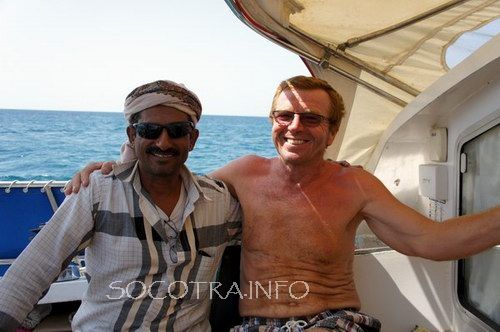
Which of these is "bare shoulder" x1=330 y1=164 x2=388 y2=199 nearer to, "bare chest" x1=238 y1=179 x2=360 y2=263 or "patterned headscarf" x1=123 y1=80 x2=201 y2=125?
"bare chest" x1=238 y1=179 x2=360 y2=263

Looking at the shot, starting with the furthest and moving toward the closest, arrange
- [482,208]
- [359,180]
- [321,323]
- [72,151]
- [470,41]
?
[72,151] → [470,41] → [482,208] → [359,180] → [321,323]

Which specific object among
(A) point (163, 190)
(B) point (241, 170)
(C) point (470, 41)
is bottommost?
(A) point (163, 190)

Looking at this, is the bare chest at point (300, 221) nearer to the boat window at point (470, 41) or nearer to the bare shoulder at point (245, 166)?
the bare shoulder at point (245, 166)

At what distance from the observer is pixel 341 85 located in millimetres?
4352

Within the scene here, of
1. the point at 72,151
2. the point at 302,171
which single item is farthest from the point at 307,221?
the point at 72,151

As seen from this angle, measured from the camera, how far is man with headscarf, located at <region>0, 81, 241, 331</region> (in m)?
2.06

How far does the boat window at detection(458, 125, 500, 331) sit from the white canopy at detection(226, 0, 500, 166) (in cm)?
92

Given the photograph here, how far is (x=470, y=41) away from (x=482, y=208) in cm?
153

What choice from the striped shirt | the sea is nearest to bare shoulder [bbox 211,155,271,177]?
the striped shirt

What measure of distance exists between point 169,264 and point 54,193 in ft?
11.3

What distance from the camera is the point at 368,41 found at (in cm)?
371

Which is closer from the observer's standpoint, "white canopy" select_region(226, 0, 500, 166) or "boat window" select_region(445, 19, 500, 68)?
"white canopy" select_region(226, 0, 500, 166)

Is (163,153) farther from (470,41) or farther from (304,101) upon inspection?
(470,41)

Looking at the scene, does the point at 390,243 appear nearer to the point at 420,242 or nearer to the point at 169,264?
the point at 420,242
